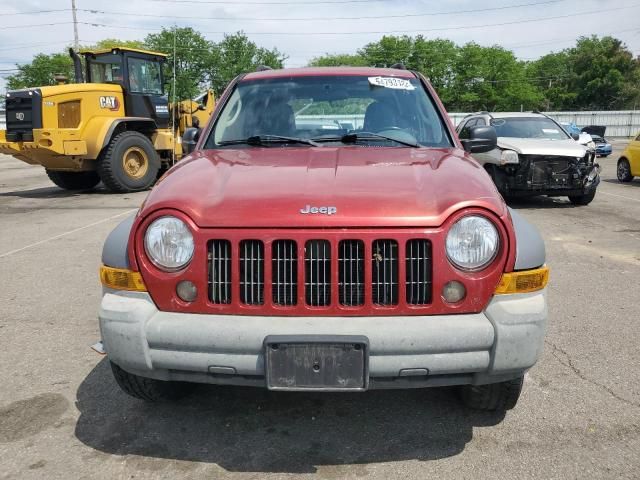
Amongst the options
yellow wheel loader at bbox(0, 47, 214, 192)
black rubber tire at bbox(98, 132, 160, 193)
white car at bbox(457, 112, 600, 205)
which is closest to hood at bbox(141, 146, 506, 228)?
white car at bbox(457, 112, 600, 205)

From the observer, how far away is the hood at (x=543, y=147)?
9953 mm

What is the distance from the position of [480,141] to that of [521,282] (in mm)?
1675

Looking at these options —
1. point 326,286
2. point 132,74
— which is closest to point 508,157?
point 326,286

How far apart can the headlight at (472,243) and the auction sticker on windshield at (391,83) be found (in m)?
1.79

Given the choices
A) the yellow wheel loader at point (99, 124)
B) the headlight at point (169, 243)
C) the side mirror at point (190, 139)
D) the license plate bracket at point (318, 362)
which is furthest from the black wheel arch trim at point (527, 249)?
the yellow wheel loader at point (99, 124)

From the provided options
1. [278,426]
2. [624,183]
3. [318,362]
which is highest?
[318,362]

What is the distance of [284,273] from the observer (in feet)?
7.98

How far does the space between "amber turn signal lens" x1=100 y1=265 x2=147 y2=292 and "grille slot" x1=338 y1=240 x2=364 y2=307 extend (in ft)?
2.83

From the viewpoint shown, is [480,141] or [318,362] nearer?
[318,362]

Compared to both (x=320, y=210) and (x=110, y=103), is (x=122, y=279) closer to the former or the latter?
(x=320, y=210)

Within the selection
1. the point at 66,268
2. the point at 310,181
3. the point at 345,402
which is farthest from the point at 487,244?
the point at 66,268

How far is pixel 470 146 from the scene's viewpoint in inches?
153

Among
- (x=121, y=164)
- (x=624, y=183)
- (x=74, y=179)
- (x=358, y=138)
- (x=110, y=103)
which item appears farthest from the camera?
(x=624, y=183)

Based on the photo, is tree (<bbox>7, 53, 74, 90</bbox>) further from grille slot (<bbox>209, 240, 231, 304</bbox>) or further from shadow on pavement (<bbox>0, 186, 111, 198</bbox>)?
grille slot (<bbox>209, 240, 231, 304</bbox>)
